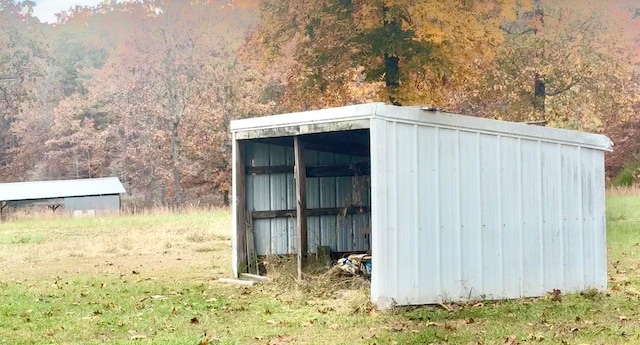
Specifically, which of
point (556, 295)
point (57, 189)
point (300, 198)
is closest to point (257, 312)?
point (300, 198)

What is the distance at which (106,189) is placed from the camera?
41.3 m

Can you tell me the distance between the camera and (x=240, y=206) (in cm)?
1237

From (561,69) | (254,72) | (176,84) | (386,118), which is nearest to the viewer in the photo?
(386,118)

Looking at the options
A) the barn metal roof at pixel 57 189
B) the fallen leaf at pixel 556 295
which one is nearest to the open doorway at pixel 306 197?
the fallen leaf at pixel 556 295

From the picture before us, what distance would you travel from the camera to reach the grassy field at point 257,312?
7.70m

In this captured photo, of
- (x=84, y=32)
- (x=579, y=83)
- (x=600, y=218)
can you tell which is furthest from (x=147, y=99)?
(x=600, y=218)

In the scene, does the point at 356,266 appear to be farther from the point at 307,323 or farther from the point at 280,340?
the point at 280,340

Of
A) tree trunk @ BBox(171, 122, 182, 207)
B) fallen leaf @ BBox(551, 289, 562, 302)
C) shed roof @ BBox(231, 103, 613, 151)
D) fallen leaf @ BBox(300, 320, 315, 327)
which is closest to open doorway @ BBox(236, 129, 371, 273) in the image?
shed roof @ BBox(231, 103, 613, 151)

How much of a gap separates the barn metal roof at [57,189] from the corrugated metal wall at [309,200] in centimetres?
2927

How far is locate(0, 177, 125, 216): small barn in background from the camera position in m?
39.7

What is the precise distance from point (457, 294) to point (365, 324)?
1.80 meters

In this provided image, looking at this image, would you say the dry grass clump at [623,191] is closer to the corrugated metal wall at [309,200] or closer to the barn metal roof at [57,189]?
the corrugated metal wall at [309,200]

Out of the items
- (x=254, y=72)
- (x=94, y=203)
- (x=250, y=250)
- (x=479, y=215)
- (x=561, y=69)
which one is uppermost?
(x=254, y=72)

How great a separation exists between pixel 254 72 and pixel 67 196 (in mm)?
10964
